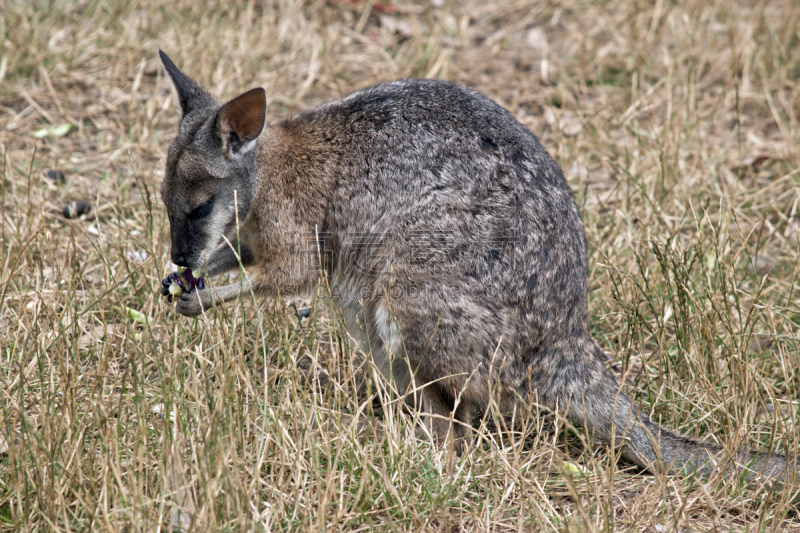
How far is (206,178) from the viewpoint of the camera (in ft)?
12.6

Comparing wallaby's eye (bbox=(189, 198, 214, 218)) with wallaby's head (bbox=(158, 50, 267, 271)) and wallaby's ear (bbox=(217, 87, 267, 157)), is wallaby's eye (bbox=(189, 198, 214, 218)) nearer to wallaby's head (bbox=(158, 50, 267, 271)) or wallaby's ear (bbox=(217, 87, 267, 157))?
wallaby's head (bbox=(158, 50, 267, 271))

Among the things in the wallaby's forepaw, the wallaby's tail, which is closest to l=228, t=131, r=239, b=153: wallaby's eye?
the wallaby's forepaw

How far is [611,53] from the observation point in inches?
277

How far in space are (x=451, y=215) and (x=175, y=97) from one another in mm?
1556

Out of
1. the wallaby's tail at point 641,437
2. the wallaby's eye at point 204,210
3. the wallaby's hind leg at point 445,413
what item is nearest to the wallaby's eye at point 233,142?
the wallaby's eye at point 204,210

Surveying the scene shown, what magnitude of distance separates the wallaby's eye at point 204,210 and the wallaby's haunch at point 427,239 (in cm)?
2

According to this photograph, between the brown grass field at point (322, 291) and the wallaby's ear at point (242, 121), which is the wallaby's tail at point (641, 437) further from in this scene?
the wallaby's ear at point (242, 121)

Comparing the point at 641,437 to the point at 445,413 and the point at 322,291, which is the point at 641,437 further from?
the point at 322,291

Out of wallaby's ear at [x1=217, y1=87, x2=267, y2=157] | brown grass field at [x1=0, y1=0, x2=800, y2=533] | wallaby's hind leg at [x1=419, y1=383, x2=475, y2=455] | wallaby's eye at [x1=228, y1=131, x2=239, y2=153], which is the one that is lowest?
wallaby's hind leg at [x1=419, y1=383, x2=475, y2=455]

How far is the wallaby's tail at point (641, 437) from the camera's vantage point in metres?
3.32

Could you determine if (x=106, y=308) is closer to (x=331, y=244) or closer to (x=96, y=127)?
(x=331, y=244)

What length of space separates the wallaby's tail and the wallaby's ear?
1.86 m

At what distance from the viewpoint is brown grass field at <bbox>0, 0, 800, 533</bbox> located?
9.77 ft

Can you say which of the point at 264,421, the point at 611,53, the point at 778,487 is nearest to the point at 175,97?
the point at 264,421
